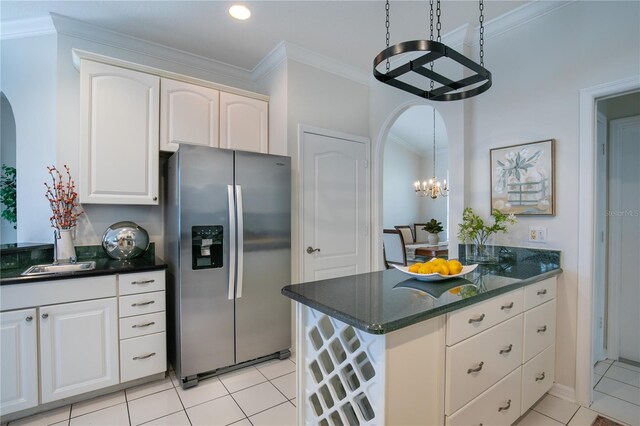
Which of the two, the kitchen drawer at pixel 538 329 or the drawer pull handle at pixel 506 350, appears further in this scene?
the kitchen drawer at pixel 538 329

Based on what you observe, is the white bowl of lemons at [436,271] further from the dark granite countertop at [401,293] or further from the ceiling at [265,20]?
the ceiling at [265,20]

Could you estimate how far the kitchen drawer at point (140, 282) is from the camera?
2.12m

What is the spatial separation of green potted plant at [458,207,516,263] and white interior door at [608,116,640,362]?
3.49 ft

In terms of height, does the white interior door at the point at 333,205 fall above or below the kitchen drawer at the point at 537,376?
above

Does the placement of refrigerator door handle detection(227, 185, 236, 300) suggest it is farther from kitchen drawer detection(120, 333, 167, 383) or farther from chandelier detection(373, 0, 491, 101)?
chandelier detection(373, 0, 491, 101)

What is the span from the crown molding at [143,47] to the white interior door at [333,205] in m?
1.06

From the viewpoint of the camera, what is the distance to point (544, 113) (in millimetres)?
2146

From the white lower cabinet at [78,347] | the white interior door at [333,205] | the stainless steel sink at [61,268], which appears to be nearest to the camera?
the white lower cabinet at [78,347]

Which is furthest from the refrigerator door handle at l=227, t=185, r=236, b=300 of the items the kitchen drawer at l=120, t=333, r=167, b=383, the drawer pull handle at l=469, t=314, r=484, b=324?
the drawer pull handle at l=469, t=314, r=484, b=324

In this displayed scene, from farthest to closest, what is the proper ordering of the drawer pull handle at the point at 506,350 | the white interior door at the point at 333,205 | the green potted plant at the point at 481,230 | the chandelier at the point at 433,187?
the chandelier at the point at 433,187 < the white interior door at the point at 333,205 < the green potted plant at the point at 481,230 < the drawer pull handle at the point at 506,350

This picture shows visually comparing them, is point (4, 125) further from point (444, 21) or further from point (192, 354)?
point (444, 21)

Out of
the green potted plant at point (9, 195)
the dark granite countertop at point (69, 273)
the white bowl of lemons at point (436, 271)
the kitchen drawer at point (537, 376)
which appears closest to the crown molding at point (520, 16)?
the white bowl of lemons at point (436, 271)

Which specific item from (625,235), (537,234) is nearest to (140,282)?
(537,234)

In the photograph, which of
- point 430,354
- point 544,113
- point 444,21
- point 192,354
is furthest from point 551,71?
point 192,354
